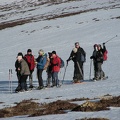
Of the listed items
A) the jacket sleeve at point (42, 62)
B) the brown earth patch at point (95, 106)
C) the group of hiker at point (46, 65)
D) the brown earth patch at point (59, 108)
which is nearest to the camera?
the brown earth patch at point (95, 106)

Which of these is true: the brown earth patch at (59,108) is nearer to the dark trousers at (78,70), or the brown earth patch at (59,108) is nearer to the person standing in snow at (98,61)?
the dark trousers at (78,70)

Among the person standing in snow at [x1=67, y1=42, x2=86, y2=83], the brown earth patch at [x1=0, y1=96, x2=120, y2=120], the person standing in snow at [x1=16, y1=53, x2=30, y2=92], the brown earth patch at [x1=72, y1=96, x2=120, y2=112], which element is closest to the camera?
the brown earth patch at [x1=72, y1=96, x2=120, y2=112]

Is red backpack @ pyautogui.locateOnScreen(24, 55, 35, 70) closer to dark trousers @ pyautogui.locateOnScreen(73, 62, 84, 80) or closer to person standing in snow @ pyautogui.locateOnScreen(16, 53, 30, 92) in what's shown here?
person standing in snow @ pyautogui.locateOnScreen(16, 53, 30, 92)

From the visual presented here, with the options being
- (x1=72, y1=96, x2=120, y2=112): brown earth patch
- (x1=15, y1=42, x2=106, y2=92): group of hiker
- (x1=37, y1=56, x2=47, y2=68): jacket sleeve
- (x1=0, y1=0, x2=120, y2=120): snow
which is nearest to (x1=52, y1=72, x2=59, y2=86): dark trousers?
(x1=15, y1=42, x2=106, y2=92): group of hiker

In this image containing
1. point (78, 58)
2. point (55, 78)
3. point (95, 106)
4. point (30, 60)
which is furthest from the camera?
point (78, 58)

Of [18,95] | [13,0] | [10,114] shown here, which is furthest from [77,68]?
[13,0]

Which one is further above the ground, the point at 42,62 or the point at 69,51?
the point at 69,51

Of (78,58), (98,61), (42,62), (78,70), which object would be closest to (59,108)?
(42,62)

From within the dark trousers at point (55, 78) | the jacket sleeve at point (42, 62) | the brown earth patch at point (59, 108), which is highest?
the jacket sleeve at point (42, 62)

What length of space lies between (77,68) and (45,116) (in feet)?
32.3

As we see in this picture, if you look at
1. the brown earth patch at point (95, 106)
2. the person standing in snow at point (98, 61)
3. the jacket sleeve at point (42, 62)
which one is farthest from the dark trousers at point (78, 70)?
the brown earth patch at point (95, 106)

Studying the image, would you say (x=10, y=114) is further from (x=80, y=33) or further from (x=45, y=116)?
(x=80, y=33)

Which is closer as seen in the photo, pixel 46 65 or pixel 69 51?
pixel 46 65

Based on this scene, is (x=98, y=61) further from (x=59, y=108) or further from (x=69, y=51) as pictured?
(x=69, y=51)
